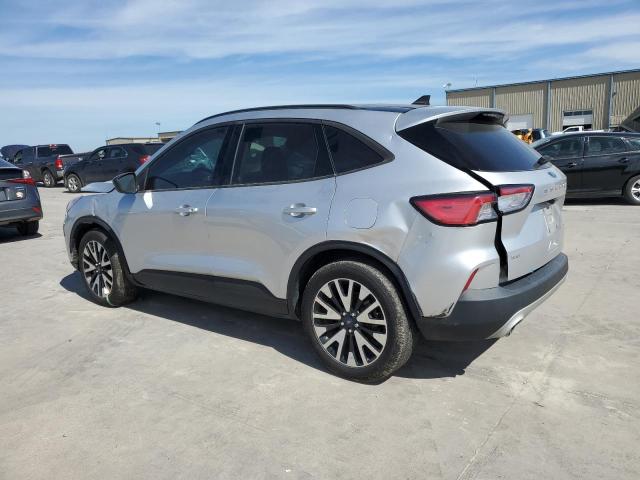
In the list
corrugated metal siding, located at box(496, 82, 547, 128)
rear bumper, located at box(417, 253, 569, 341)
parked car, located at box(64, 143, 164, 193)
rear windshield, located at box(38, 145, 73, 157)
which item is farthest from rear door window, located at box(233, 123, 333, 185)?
corrugated metal siding, located at box(496, 82, 547, 128)

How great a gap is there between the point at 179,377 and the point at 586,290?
3.89 meters

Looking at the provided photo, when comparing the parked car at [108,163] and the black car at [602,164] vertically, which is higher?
the parked car at [108,163]

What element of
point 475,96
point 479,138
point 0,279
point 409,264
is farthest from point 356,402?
point 475,96

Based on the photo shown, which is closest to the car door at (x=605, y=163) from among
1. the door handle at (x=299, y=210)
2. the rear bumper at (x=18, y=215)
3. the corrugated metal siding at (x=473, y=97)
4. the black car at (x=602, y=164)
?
the black car at (x=602, y=164)

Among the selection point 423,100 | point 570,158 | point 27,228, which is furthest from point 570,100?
point 423,100

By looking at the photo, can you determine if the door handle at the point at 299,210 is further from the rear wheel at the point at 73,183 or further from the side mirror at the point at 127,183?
the rear wheel at the point at 73,183

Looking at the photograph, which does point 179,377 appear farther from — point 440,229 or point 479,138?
point 479,138

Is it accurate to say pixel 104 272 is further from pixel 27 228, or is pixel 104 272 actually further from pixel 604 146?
pixel 604 146

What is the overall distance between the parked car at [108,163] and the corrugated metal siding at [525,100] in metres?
42.0

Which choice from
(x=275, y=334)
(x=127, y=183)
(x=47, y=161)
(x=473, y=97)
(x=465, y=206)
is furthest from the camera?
(x=473, y=97)

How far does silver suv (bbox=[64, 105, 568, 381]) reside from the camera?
300cm

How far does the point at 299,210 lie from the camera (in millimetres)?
3484

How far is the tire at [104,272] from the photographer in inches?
197

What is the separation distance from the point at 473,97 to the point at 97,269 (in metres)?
56.3
